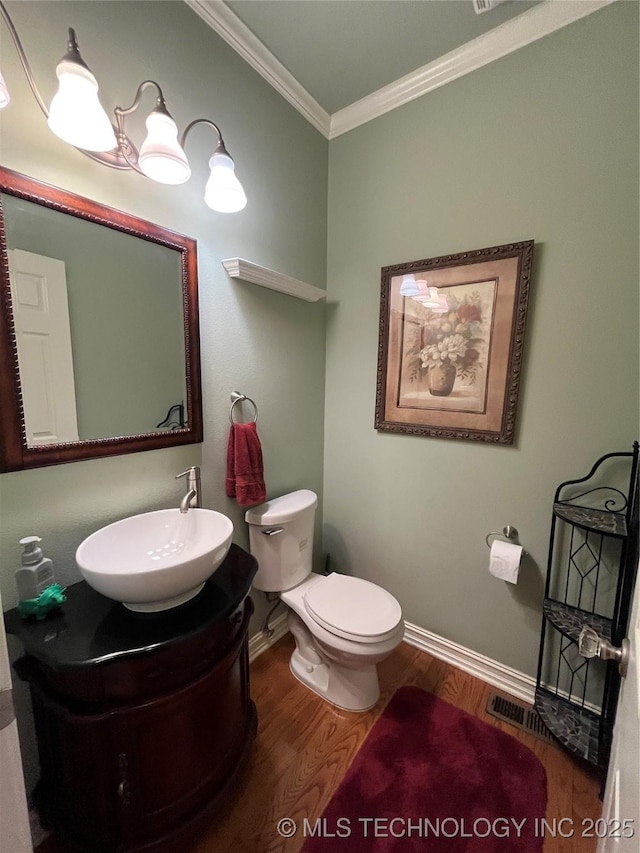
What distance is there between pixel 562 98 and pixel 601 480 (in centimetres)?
144

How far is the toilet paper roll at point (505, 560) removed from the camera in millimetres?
1417

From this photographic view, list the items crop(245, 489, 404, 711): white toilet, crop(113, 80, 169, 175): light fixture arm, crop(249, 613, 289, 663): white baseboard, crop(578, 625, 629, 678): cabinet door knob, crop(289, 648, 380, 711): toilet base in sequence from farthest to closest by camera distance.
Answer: crop(249, 613, 289, 663): white baseboard < crop(289, 648, 380, 711): toilet base < crop(245, 489, 404, 711): white toilet < crop(113, 80, 169, 175): light fixture arm < crop(578, 625, 629, 678): cabinet door knob

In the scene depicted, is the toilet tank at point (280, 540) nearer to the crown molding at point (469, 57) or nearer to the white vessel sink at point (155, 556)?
the white vessel sink at point (155, 556)

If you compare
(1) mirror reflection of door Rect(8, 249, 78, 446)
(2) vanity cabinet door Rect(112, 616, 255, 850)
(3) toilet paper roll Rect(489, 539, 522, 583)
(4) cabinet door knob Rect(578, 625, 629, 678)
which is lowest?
A: (2) vanity cabinet door Rect(112, 616, 255, 850)

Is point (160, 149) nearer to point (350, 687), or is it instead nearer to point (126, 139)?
point (126, 139)

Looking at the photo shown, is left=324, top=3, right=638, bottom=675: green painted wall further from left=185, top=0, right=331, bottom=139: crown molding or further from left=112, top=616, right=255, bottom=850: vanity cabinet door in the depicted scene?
left=112, top=616, right=255, bottom=850: vanity cabinet door

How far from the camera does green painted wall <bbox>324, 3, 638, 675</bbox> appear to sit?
1.23 m

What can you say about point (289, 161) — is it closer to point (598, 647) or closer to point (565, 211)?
point (565, 211)

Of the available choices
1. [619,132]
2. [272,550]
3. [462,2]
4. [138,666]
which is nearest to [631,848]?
[138,666]

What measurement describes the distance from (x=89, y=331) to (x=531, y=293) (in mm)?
1633

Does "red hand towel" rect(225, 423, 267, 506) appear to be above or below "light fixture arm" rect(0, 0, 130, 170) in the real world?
below

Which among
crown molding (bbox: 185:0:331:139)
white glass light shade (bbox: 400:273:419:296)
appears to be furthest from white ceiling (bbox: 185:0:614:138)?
white glass light shade (bbox: 400:273:419:296)

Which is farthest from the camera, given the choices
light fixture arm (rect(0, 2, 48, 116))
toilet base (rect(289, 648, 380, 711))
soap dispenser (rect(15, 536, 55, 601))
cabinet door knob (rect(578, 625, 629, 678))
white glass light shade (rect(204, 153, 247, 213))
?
toilet base (rect(289, 648, 380, 711))

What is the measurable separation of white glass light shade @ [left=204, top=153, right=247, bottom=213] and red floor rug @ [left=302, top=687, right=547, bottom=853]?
210cm
